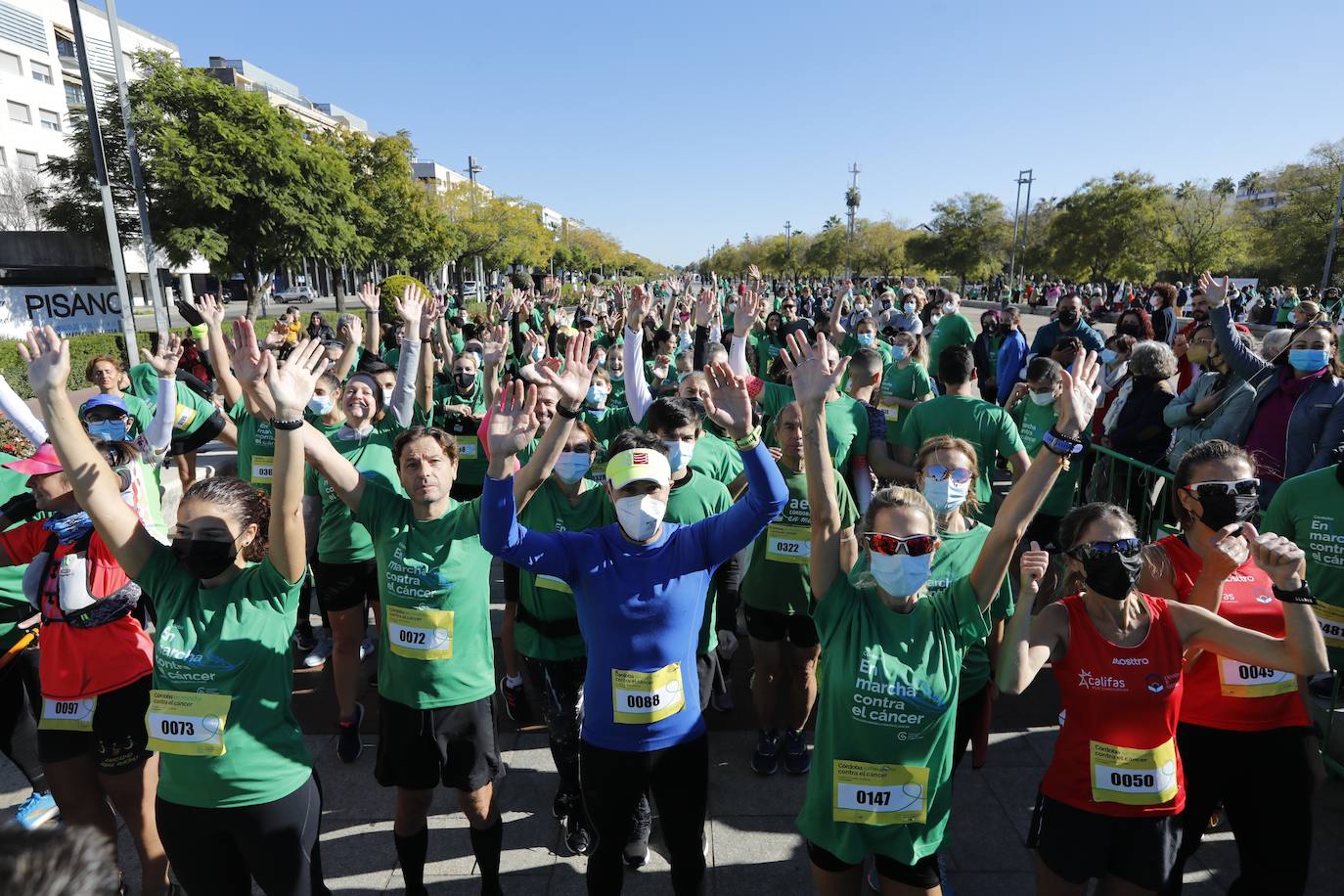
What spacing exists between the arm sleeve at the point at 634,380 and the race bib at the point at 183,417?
10.7ft

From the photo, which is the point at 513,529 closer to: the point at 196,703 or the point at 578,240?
the point at 196,703

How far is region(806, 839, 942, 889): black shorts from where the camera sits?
243cm

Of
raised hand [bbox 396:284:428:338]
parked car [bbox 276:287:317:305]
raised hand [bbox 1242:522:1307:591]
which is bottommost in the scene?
raised hand [bbox 1242:522:1307:591]

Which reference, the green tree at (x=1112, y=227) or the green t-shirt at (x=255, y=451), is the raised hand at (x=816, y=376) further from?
the green tree at (x=1112, y=227)

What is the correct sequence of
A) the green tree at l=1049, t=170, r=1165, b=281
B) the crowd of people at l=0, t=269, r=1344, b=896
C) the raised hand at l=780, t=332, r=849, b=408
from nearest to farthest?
the crowd of people at l=0, t=269, r=1344, b=896 < the raised hand at l=780, t=332, r=849, b=408 < the green tree at l=1049, t=170, r=1165, b=281

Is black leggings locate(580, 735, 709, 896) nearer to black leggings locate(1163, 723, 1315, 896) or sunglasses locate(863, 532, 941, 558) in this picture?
sunglasses locate(863, 532, 941, 558)

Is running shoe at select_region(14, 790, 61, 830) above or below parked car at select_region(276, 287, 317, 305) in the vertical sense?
below

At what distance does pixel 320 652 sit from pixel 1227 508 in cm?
537

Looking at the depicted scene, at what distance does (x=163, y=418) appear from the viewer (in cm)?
486

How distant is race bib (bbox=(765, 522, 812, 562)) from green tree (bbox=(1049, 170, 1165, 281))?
44089 millimetres

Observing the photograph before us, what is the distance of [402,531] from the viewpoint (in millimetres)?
3141

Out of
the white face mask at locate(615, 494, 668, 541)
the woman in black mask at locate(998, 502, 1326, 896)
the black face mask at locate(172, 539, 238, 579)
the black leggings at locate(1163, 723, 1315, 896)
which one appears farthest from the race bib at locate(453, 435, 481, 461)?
the black leggings at locate(1163, 723, 1315, 896)

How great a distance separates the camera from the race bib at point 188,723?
2449 millimetres

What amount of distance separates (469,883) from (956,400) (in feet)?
12.7
